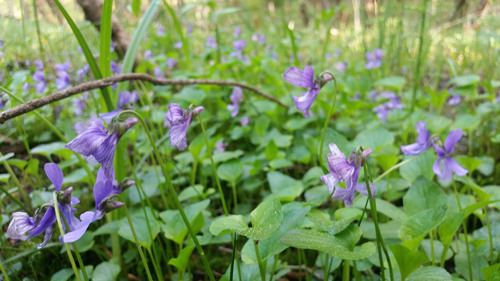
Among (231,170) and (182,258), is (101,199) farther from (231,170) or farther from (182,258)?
(231,170)

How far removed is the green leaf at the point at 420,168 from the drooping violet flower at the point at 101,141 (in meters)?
0.98

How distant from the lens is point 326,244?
30.7 inches

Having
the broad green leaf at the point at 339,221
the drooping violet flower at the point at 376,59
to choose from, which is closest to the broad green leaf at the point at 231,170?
the broad green leaf at the point at 339,221

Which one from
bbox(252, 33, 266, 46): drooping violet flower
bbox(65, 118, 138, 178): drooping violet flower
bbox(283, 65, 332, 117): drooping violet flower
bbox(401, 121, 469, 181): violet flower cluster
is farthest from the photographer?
bbox(252, 33, 266, 46): drooping violet flower

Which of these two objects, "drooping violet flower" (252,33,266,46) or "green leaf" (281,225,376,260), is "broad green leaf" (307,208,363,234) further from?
"drooping violet flower" (252,33,266,46)

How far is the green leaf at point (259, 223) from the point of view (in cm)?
77

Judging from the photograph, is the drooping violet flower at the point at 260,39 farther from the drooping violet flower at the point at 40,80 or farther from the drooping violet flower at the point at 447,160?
the drooping violet flower at the point at 447,160

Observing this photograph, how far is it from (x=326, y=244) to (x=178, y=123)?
420 millimetres

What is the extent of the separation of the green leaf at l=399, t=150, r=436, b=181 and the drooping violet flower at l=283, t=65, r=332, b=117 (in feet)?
1.73

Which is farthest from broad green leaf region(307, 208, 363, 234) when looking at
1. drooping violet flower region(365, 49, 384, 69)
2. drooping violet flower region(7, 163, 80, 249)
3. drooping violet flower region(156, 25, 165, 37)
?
drooping violet flower region(156, 25, 165, 37)

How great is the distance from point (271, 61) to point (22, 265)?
2.38 metres

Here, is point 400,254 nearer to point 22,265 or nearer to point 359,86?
point 22,265

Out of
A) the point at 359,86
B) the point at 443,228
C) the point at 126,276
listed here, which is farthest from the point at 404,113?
the point at 126,276

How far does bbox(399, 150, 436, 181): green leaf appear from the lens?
1300mm
